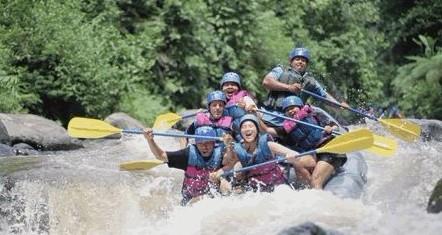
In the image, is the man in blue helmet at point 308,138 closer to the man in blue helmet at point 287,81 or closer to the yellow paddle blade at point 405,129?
the man in blue helmet at point 287,81

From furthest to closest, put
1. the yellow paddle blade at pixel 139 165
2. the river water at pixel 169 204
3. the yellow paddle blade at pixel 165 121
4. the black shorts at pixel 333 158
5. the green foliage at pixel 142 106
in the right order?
the green foliage at pixel 142 106 < the yellow paddle blade at pixel 165 121 < the black shorts at pixel 333 158 < the yellow paddle blade at pixel 139 165 < the river water at pixel 169 204

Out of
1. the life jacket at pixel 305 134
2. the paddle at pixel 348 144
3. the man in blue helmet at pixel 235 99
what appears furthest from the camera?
the man in blue helmet at pixel 235 99

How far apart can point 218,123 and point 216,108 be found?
149 millimetres

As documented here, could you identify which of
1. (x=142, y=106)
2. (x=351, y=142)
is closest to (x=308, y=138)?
(x=351, y=142)

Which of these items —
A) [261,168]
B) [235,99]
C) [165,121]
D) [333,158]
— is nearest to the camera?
[261,168]

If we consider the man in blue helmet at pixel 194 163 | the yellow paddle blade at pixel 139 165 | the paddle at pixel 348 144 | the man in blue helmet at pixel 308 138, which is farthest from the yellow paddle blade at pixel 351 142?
the yellow paddle blade at pixel 139 165

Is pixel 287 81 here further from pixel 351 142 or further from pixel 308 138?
pixel 351 142

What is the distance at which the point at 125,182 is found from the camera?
742 centimetres

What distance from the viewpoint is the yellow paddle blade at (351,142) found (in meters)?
6.71

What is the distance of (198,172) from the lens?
6.71 metres

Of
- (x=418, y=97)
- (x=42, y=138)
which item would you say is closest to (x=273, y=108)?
(x=42, y=138)

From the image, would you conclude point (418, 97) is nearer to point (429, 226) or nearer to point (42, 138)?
point (42, 138)

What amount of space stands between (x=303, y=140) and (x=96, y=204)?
1.99 metres

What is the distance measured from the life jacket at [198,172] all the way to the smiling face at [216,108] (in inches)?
31.5
